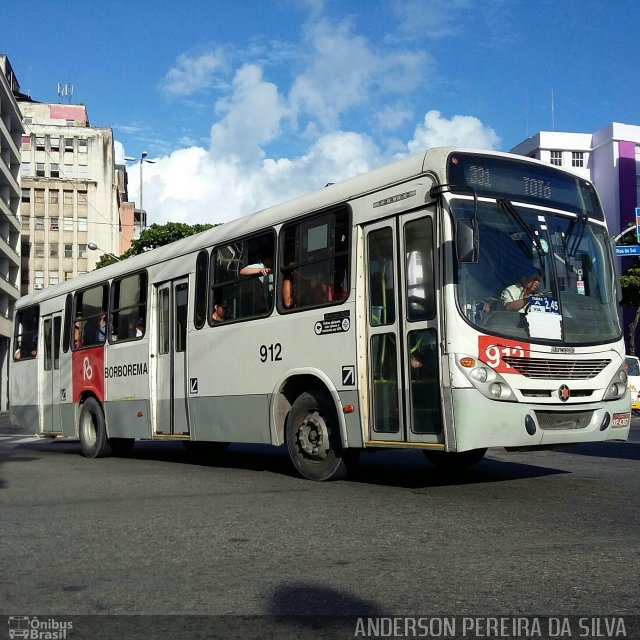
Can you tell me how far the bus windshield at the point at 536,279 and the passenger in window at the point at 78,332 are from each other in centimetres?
910

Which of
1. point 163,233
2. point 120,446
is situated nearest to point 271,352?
point 120,446

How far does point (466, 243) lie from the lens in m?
7.61

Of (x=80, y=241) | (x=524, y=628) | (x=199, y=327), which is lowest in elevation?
(x=524, y=628)

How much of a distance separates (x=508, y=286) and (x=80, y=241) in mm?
83484

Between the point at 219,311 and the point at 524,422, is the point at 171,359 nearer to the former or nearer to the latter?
the point at 219,311

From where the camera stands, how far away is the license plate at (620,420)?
8.52 metres

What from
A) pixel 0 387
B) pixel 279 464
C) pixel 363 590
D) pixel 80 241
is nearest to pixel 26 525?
pixel 363 590

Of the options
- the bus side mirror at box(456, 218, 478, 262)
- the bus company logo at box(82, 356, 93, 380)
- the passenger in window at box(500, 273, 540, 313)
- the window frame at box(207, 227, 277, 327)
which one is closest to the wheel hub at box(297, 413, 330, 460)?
the window frame at box(207, 227, 277, 327)

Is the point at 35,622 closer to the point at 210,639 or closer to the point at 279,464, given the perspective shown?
the point at 210,639

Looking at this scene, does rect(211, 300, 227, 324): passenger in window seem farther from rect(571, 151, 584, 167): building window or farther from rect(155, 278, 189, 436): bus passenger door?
rect(571, 151, 584, 167): building window

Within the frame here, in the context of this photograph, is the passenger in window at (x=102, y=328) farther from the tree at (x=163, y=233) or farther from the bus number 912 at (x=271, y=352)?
the tree at (x=163, y=233)

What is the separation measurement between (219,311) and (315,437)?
2.63 meters

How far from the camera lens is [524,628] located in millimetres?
3908

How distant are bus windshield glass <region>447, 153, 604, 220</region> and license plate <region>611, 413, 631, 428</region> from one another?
2104mm
